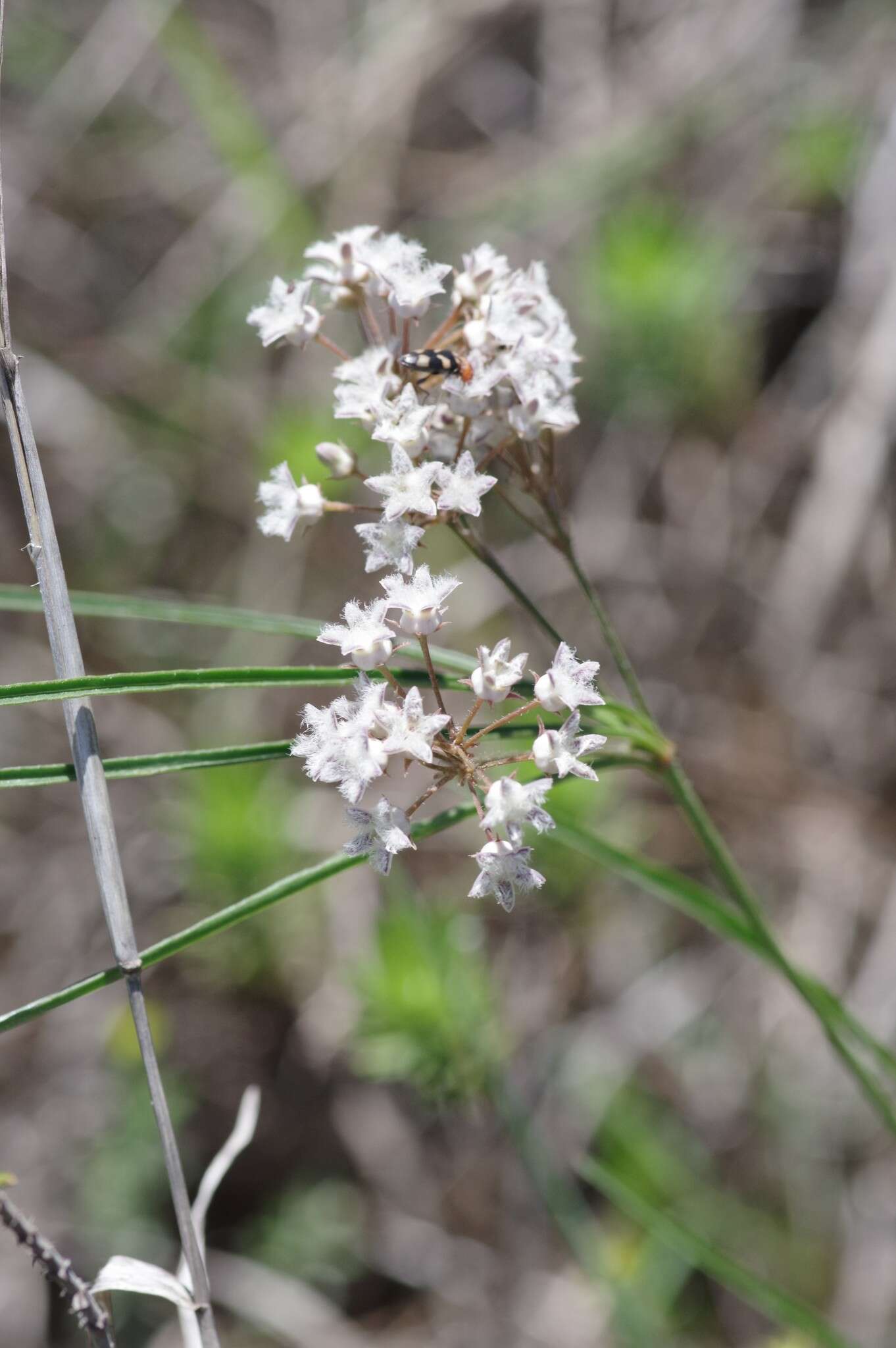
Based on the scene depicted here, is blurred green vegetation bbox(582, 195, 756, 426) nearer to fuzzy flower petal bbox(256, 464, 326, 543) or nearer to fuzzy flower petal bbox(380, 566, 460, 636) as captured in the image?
fuzzy flower petal bbox(256, 464, 326, 543)

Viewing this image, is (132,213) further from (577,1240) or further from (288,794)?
(577,1240)

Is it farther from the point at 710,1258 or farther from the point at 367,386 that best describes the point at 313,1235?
the point at 367,386

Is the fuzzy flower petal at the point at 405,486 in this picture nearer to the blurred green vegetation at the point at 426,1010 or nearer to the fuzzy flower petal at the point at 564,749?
the fuzzy flower petal at the point at 564,749

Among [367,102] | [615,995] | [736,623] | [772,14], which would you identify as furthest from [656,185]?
[615,995]

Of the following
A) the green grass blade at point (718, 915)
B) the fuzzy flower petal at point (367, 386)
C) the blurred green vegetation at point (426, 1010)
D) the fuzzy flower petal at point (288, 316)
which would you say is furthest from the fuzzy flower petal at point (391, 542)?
the blurred green vegetation at point (426, 1010)

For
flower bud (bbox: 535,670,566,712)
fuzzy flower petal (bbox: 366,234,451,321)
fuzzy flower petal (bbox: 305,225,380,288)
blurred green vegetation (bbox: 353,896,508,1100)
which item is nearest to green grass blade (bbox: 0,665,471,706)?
flower bud (bbox: 535,670,566,712)

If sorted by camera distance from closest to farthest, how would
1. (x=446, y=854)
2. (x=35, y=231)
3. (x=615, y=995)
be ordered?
(x=615, y=995) < (x=446, y=854) < (x=35, y=231)

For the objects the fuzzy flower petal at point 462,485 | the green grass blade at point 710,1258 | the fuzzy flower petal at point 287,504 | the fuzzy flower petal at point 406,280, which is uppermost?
the fuzzy flower petal at point 406,280
